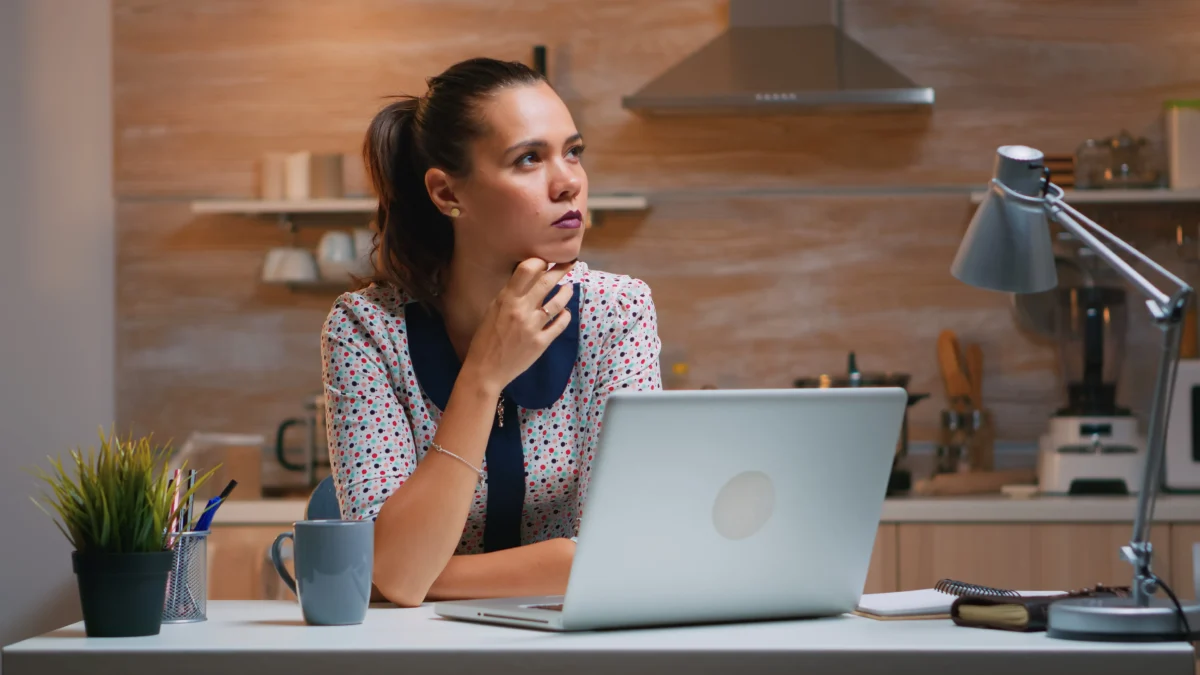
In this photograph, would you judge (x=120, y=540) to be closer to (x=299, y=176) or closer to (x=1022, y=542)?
(x=1022, y=542)

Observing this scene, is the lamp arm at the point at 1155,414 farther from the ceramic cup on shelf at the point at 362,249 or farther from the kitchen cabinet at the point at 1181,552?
the ceramic cup on shelf at the point at 362,249

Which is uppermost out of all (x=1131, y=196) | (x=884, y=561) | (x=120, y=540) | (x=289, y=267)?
(x=1131, y=196)

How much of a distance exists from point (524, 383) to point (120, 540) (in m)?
0.72

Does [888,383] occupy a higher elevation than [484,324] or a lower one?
lower

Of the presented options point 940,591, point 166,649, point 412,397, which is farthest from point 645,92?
point 166,649

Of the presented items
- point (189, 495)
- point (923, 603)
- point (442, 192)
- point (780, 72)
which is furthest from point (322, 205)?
point (923, 603)

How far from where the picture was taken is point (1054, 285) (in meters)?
1.19

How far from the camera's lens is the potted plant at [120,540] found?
116 cm

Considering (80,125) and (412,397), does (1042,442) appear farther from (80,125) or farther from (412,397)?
(80,125)

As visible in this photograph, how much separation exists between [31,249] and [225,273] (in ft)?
1.96

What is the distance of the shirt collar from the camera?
182 cm

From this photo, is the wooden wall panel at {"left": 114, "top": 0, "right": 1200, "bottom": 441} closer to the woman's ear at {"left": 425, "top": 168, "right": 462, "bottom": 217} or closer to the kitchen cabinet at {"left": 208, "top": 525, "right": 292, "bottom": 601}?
the kitchen cabinet at {"left": 208, "top": 525, "right": 292, "bottom": 601}

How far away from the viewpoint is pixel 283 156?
3.64 m

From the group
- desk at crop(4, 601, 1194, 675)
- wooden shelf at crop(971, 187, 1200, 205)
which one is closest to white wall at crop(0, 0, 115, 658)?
desk at crop(4, 601, 1194, 675)
